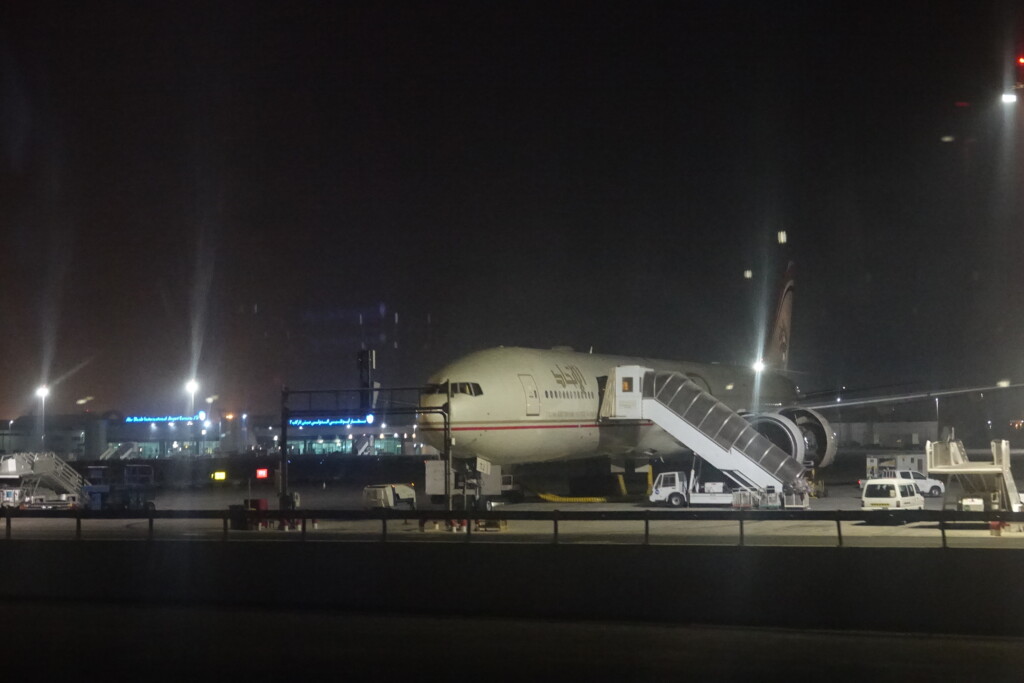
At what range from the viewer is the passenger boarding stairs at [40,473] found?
39906 mm

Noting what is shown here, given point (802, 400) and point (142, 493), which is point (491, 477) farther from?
point (802, 400)

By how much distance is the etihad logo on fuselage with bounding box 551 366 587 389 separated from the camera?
37375 mm

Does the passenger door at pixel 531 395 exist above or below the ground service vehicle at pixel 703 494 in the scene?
above

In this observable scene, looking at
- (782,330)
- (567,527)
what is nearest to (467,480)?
(567,527)

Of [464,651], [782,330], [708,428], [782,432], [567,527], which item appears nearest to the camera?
[464,651]

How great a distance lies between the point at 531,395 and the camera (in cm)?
3531

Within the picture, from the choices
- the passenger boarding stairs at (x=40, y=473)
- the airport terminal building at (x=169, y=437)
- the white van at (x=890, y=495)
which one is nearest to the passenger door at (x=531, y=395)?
the white van at (x=890, y=495)

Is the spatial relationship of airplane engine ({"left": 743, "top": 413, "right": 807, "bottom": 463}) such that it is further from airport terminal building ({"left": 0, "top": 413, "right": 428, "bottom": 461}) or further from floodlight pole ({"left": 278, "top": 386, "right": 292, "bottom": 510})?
airport terminal building ({"left": 0, "top": 413, "right": 428, "bottom": 461})

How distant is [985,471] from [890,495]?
163 inches

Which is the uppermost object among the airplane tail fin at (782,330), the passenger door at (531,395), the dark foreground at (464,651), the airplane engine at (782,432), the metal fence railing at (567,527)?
the airplane tail fin at (782,330)

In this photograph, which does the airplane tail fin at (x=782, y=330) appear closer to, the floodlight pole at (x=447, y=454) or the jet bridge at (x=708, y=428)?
the jet bridge at (x=708, y=428)

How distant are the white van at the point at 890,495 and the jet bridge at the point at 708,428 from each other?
1.87 meters

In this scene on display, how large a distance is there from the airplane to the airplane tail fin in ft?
56.4

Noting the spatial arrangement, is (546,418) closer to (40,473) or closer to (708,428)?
(708,428)
